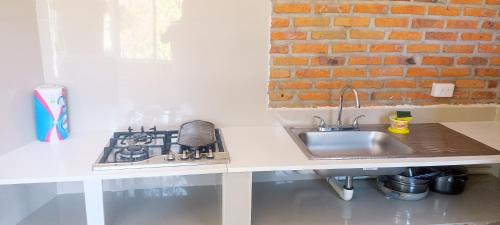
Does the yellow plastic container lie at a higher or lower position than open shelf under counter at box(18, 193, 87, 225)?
higher

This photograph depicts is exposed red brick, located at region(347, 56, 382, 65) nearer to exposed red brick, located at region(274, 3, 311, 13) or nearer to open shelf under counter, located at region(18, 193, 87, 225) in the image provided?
exposed red brick, located at region(274, 3, 311, 13)

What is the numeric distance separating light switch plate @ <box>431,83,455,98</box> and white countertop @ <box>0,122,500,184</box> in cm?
34

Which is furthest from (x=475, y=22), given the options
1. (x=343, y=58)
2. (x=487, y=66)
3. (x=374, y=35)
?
(x=343, y=58)

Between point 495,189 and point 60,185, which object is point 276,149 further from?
point 495,189

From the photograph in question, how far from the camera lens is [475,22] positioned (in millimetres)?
2234

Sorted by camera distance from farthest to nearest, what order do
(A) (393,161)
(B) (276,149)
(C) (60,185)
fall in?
(C) (60,185), (B) (276,149), (A) (393,161)

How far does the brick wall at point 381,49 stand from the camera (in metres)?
2.10

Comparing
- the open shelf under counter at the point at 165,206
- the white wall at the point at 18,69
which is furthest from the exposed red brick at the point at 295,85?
the white wall at the point at 18,69

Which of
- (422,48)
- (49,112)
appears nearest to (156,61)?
(49,112)

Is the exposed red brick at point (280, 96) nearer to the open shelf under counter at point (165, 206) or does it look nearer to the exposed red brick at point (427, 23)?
the open shelf under counter at point (165, 206)

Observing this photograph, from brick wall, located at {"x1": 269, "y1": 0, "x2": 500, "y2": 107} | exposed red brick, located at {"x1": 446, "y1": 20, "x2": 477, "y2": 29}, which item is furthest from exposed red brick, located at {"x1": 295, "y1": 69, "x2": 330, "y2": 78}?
exposed red brick, located at {"x1": 446, "y1": 20, "x2": 477, "y2": 29}

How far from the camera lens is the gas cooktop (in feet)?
5.05

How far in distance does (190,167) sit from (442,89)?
165cm

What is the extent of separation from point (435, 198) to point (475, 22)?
42.5 inches
